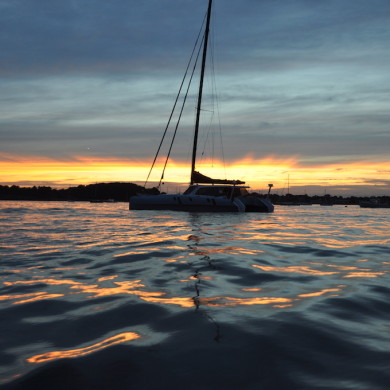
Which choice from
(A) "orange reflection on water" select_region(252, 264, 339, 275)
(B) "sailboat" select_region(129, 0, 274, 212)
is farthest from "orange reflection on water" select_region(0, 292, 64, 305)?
(B) "sailboat" select_region(129, 0, 274, 212)

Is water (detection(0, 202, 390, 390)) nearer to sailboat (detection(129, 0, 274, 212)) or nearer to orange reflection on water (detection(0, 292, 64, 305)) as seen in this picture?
orange reflection on water (detection(0, 292, 64, 305))

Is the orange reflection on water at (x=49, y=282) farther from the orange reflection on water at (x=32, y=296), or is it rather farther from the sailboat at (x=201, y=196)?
the sailboat at (x=201, y=196)

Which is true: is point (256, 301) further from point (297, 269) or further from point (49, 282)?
point (49, 282)

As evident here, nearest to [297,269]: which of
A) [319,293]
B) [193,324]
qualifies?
[319,293]

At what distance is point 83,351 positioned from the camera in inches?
121

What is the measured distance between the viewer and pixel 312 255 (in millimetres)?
8914

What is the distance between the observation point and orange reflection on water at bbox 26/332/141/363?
2930 mm

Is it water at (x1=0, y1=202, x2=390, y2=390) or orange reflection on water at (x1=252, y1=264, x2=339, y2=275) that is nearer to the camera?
water at (x1=0, y1=202, x2=390, y2=390)

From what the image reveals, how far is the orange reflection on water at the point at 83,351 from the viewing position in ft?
9.61

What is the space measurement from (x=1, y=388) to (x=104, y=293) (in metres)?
2.60

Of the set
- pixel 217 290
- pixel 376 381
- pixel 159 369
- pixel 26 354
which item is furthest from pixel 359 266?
Answer: pixel 26 354

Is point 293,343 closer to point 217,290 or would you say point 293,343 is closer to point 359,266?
point 217,290

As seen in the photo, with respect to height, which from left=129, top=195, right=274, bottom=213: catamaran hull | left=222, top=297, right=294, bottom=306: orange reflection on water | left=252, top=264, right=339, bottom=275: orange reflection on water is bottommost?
left=252, top=264, right=339, bottom=275: orange reflection on water

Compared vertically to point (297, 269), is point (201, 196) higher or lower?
higher
